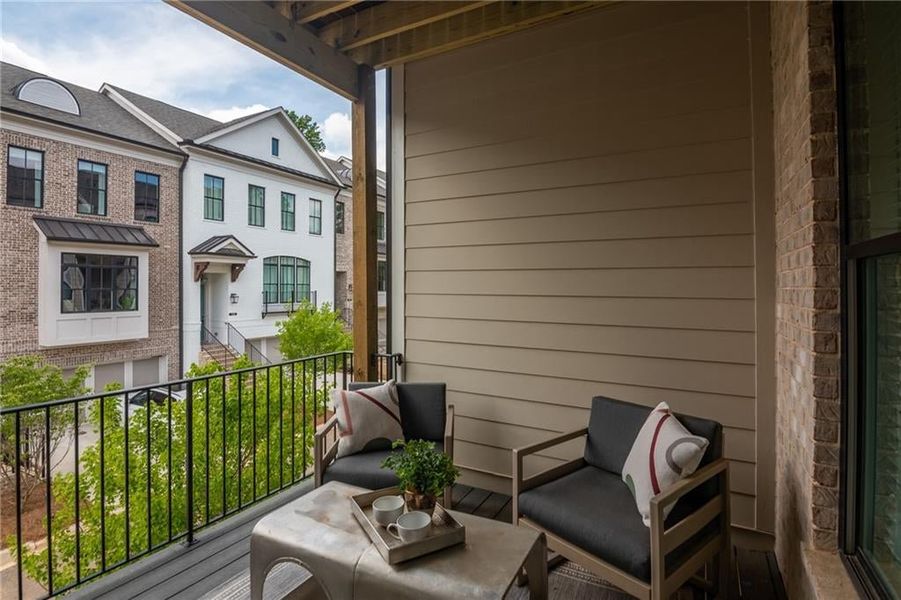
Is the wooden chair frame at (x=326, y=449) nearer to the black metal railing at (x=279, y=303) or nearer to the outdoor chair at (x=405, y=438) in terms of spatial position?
the outdoor chair at (x=405, y=438)

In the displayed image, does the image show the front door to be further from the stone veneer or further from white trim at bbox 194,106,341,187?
the stone veneer

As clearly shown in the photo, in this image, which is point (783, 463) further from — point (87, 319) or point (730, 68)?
point (87, 319)

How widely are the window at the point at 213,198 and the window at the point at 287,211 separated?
1.58 m

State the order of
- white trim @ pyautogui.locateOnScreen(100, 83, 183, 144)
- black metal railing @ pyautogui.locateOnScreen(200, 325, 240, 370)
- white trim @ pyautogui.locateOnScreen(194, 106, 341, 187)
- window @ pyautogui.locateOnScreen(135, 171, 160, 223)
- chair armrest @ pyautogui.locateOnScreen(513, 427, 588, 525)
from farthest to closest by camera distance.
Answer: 1. black metal railing @ pyautogui.locateOnScreen(200, 325, 240, 370)
2. white trim @ pyautogui.locateOnScreen(194, 106, 341, 187)
3. white trim @ pyautogui.locateOnScreen(100, 83, 183, 144)
4. window @ pyautogui.locateOnScreen(135, 171, 160, 223)
5. chair armrest @ pyautogui.locateOnScreen(513, 427, 588, 525)

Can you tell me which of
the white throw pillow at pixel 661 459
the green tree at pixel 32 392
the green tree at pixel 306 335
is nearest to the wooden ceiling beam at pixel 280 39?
the white throw pillow at pixel 661 459

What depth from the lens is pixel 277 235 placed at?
1162 centimetres

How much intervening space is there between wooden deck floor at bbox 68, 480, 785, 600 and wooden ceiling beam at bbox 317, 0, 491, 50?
3.17 m

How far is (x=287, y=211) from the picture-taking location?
Result: 1176cm

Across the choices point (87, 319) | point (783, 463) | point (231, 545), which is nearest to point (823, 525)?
point (783, 463)

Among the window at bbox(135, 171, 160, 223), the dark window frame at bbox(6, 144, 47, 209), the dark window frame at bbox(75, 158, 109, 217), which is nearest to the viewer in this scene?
the dark window frame at bbox(6, 144, 47, 209)

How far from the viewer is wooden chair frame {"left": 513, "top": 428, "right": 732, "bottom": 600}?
1.55 metres

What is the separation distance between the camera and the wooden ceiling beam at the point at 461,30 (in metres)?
2.75

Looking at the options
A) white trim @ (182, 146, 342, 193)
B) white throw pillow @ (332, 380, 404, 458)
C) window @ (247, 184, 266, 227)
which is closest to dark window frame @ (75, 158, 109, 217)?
white trim @ (182, 146, 342, 193)

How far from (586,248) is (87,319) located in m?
9.58
